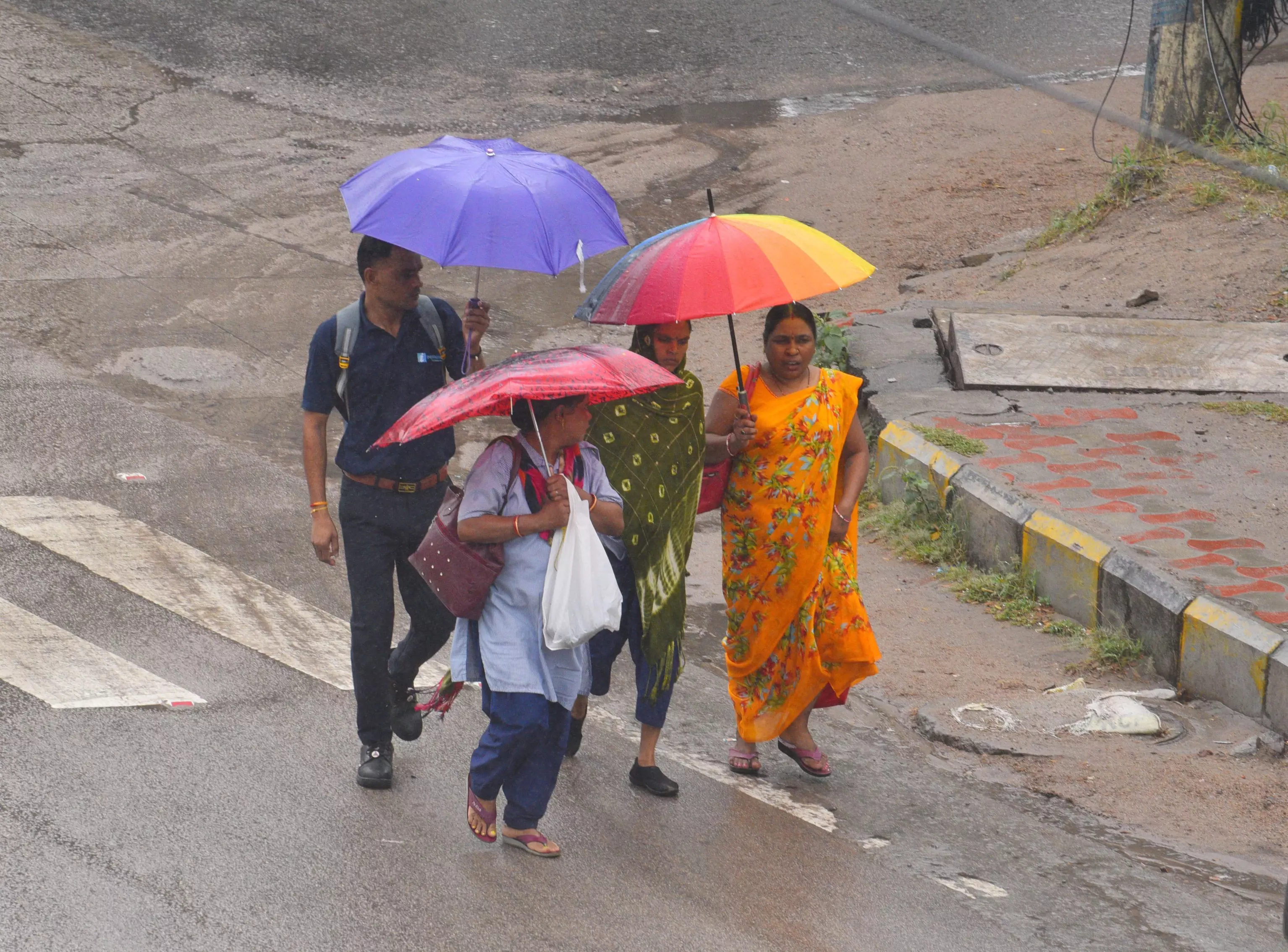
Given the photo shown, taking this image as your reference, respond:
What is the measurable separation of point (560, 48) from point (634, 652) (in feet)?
45.1

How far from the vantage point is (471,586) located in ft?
13.5

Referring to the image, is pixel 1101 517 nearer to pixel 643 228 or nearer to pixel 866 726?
pixel 866 726

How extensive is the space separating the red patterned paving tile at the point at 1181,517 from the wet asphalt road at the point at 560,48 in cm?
967

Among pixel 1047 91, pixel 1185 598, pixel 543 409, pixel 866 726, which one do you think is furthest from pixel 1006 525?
pixel 1047 91

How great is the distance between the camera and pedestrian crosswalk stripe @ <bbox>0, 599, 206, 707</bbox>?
200 inches

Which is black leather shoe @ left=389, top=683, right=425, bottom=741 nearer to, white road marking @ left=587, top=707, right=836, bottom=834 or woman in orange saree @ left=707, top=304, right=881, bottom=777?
white road marking @ left=587, top=707, right=836, bottom=834

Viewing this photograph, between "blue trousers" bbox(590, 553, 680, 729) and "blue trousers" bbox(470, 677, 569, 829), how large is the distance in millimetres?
526

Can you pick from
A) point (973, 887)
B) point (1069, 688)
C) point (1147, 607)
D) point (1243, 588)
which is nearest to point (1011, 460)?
point (1147, 607)

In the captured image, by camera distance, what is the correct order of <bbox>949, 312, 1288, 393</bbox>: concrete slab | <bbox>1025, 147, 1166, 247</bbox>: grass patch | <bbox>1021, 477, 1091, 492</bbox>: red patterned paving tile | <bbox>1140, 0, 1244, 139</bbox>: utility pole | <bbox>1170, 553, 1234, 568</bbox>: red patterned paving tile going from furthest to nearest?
<bbox>1025, 147, 1166, 247</bbox>: grass patch < <bbox>1140, 0, 1244, 139</bbox>: utility pole < <bbox>949, 312, 1288, 393</bbox>: concrete slab < <bbox>1021, 477, 1091, 492</bbox>: red patterned paving tile < <bbox>1170, 553, 1234, 568</bbox>: red patterned paving tile

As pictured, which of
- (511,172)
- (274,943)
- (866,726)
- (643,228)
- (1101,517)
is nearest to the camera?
(274,943)

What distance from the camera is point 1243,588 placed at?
232 inches

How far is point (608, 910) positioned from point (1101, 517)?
3.64 meters

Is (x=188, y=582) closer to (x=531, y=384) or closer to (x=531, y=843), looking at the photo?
(x=531, y=843)

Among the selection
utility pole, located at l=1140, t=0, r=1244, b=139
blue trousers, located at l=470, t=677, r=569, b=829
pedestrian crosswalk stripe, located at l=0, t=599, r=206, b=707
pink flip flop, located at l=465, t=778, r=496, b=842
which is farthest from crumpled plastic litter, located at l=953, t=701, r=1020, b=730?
utility pole, located at l=1140, t=0, r=1244, b=139
